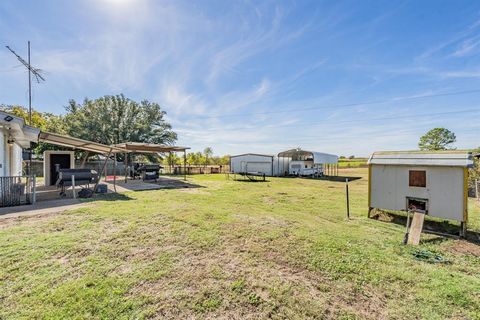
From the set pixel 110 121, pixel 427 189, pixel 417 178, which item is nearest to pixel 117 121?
pixel 110 121

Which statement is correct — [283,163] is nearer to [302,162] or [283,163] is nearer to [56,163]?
[302,162]

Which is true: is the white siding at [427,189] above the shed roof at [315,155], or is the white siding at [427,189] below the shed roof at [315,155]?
below

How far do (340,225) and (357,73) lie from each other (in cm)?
2029

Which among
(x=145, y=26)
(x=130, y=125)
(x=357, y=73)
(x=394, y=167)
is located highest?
(x=357, y=73)

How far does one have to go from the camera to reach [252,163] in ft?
81.1

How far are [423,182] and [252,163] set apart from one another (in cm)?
1904

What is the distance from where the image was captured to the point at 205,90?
2141 cm

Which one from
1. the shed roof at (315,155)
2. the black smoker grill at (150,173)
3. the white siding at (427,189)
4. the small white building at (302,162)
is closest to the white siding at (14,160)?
the black smoker grill at (150,173)

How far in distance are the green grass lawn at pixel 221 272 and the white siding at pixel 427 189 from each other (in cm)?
104

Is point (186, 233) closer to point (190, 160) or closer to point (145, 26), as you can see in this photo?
point (145, 26)

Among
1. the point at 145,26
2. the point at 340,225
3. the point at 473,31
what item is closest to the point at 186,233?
the point at 340,225

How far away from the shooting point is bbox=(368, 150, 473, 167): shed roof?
556 centimetres

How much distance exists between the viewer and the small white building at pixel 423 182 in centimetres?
551

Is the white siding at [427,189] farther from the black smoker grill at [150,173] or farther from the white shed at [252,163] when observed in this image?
the white shed at [252,163]
